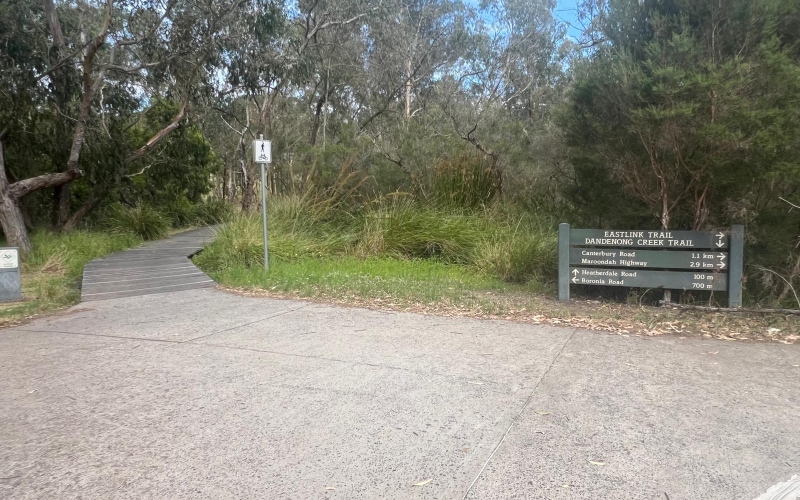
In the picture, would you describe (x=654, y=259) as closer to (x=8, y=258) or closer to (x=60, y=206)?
(x=8, y=258)

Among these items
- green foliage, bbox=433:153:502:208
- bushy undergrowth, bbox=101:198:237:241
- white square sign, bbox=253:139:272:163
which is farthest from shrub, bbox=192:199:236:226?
white square sign, bbox=253:139:272:163

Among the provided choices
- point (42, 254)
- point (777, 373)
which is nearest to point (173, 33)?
point (42, 254)

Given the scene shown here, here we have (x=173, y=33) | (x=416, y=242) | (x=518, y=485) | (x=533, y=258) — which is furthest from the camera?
(x=173, y=33)

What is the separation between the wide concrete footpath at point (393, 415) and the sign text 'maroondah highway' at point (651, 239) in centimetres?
191

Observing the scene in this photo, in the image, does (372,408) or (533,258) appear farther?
(533,258)

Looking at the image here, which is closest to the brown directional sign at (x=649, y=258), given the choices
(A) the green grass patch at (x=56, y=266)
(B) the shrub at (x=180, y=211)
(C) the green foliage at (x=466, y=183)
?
(C) the green foliage at (x=466, y=183)

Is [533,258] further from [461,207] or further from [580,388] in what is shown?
[580,388]

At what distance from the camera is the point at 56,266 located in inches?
493

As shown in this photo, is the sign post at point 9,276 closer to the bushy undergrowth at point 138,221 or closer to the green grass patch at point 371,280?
the green grass patch at point 371,280

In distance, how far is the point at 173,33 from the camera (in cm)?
1470

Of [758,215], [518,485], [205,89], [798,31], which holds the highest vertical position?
[205,89]

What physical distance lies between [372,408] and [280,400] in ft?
2.38

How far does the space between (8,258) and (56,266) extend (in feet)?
12.6

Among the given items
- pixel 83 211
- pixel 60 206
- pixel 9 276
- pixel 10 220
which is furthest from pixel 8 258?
pixel 83 211
